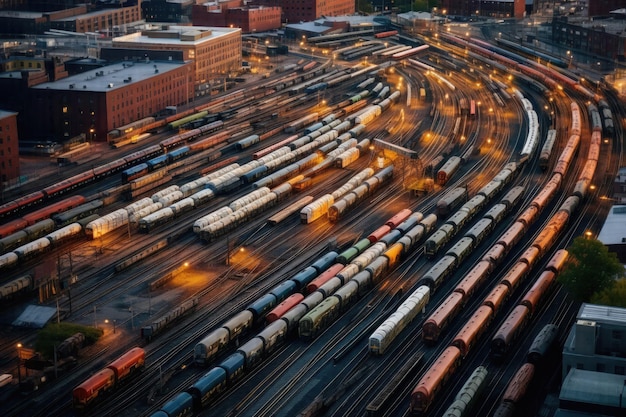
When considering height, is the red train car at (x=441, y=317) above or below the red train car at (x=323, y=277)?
below

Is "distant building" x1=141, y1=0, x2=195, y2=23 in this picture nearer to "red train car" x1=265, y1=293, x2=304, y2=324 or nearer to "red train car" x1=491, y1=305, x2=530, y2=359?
"red train car" x1=265, y1=293, x2=304, y2=324

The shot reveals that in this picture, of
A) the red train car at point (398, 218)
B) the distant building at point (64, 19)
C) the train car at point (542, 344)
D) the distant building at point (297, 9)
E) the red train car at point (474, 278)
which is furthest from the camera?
the distant building at point (297, 9)

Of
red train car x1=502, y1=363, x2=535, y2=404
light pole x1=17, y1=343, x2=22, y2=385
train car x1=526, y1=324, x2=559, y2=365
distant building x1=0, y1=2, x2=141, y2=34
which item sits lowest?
light pole x1=17, y1=343, x2=22, y2=385

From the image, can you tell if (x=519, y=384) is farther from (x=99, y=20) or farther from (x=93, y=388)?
(x=99, y=20)

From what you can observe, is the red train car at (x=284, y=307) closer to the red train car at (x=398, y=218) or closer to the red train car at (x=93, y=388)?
the red train car at (x=93, y=388)

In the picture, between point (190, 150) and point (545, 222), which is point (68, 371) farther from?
point (190, 150)

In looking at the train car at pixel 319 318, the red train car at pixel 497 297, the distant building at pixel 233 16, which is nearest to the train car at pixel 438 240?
the red train car at pixel 497 297

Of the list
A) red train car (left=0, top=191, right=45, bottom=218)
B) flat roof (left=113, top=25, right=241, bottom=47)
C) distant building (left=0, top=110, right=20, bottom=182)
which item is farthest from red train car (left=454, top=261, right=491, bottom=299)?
flat roof (left=113, top=25, right=241, bottom=47)

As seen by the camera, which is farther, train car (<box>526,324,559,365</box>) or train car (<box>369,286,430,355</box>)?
train car (<box>369,286,430,355</box>)
